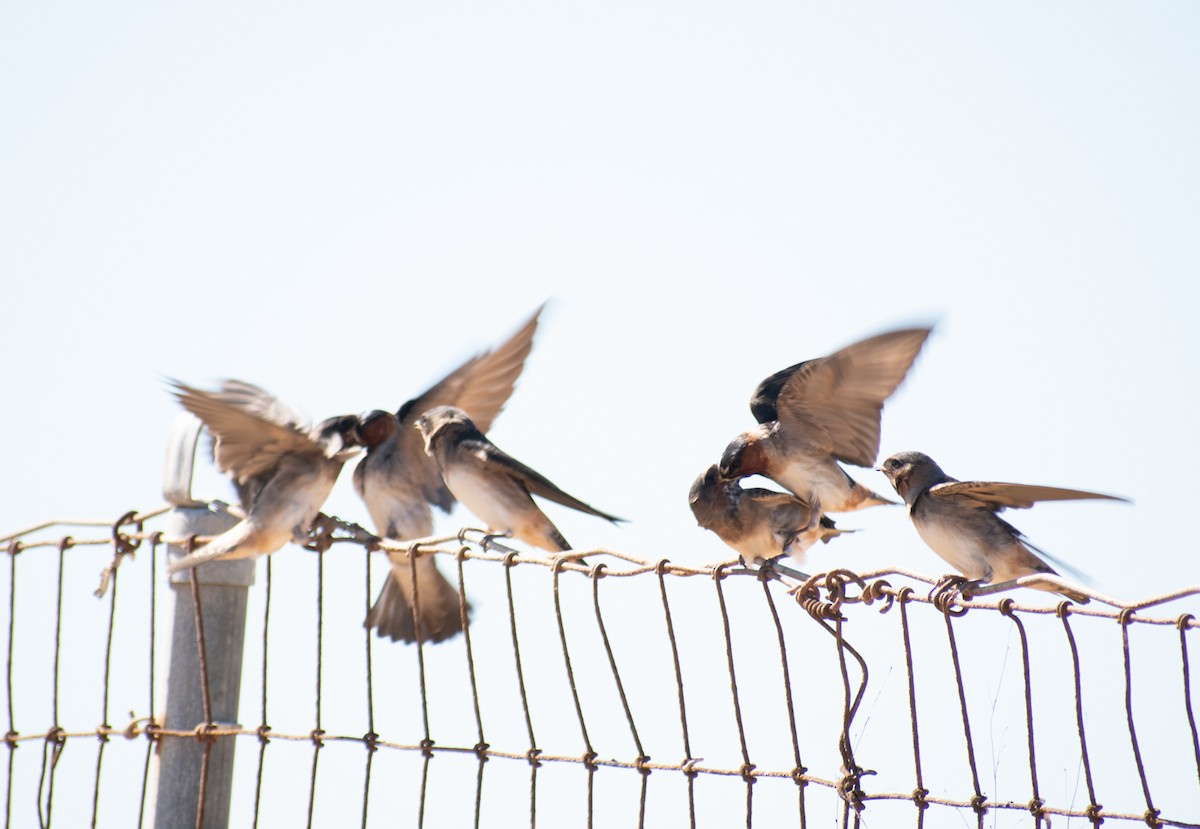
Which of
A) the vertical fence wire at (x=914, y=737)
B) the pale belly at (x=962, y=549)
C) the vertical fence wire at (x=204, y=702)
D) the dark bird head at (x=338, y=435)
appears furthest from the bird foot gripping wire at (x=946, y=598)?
the dark bird head at (x=338, y=435)

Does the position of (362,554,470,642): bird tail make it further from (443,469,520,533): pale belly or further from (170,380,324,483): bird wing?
(170,380,324,483): bird wing

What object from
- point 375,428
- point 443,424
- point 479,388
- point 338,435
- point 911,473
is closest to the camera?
point 911,473

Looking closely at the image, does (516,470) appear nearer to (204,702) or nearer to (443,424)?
(443,424)

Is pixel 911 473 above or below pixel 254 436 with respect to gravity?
below

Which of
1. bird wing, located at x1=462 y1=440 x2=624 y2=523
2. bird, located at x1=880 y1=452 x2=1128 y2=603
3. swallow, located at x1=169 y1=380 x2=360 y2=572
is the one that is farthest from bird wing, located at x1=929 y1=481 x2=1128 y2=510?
swallow, located at x1=169 y1=380 x2=360 y2=572

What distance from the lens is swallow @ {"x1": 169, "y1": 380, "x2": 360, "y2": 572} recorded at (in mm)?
4801

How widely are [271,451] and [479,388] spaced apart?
1459 mm

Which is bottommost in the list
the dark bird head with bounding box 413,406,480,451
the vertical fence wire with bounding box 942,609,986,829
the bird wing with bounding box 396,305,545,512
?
the vertical fence wire with bounding box 942,609,986,829

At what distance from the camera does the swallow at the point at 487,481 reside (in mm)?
5586

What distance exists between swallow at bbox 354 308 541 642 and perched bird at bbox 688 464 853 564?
38.5 inches

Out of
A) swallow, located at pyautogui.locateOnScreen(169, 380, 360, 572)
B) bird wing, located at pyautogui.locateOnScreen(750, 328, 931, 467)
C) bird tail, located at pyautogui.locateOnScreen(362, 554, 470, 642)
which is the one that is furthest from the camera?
bird tail, located at pyautogui.locateOnScreen(362, 554, 470, 642)

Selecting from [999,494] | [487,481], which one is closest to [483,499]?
[487,481]

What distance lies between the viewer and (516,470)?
17.9 feet

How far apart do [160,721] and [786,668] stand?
2.11 m
